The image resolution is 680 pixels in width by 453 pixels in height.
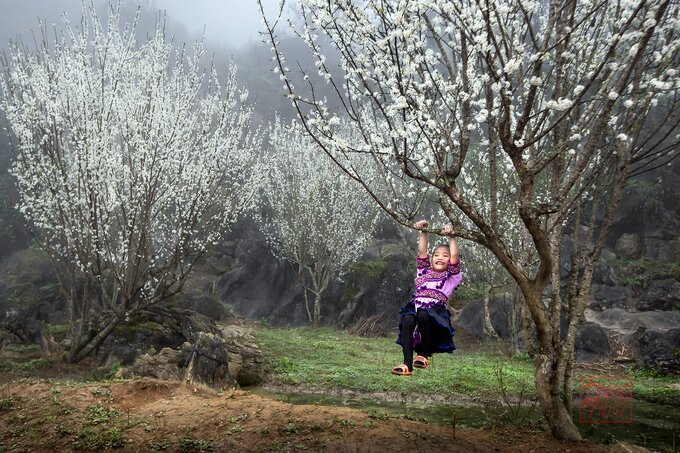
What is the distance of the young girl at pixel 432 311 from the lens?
17.3 feet

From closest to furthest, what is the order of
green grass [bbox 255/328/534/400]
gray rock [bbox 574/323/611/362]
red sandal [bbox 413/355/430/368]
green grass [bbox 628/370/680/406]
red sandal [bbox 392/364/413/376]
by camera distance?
1. red sandal [bbox 392/364/413/376]
2. red sandal [bbox 413/355/430/368]
3. green grass [bbox 628/370/680/406]
4. green grass [bbox 255/328/534/400]
5. gray rock [bbox 574/323/611/362]

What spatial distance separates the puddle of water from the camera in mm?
7238

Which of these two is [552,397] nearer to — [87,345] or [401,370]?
[401,370]

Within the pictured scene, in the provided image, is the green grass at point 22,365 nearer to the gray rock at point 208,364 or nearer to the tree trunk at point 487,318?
the gray rock at point 208,364

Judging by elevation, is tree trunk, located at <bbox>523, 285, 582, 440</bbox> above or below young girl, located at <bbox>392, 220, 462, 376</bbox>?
below

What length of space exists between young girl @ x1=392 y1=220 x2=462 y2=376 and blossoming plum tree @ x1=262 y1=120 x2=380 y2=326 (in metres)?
17.1

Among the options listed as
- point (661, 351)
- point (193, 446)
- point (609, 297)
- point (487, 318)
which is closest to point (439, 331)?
point (193, 446)

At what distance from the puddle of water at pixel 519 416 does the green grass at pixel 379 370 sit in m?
0.77

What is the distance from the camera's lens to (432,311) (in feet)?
17.4

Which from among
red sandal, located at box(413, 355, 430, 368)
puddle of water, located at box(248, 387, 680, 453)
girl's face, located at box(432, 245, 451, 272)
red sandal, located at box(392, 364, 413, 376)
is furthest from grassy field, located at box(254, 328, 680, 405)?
red sandal, located at box(392, 364, 413, 376)

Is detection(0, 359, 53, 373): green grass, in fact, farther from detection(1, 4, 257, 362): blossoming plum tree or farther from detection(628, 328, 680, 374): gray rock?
detection(628, 328, 680, 374): gray rock

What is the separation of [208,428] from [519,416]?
603 cm

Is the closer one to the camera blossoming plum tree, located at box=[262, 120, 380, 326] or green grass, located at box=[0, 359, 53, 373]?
green grass, located at box=[0, 359, 53, 373]

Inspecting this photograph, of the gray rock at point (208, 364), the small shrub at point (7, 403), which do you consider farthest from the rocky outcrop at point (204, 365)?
the small shrub at point (7, 403)
